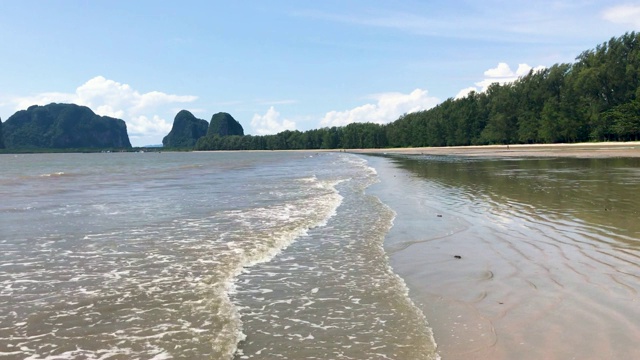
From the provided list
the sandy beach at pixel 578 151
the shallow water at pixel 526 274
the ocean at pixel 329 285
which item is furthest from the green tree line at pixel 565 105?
the ocean at pixel 329 285

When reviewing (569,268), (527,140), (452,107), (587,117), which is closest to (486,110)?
(452,107)

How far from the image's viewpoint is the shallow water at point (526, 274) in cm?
473

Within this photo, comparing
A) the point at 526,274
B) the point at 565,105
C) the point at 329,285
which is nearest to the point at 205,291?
the point at 329,285

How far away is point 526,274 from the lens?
718cm

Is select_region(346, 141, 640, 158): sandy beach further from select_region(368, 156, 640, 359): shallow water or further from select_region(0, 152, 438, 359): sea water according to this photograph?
select_region(0, 152, 438, 359): sea water

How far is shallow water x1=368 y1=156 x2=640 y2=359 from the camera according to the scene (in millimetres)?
4734

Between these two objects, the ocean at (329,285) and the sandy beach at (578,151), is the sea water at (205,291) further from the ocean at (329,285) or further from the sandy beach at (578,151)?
the sandy beach at (578,151)

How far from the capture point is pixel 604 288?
6.28 meters

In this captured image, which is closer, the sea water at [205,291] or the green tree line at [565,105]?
the sea water at [205,291]

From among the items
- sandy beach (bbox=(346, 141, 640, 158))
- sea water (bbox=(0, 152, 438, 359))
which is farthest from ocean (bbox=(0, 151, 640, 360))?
sandy beach (bbox=(346, 141, 640, 158))

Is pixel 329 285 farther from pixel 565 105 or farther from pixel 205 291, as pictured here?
pixel 565 105

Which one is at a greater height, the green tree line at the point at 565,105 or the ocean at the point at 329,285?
the green tree line at the point at 565,105

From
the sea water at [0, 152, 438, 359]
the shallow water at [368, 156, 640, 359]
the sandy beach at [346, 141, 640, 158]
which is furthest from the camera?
the sandy beach at [346, 141, 640, 158]

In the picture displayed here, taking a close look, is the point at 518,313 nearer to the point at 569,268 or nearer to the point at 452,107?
the point at 569,268
